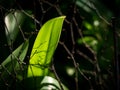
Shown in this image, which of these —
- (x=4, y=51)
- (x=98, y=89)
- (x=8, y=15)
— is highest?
(x=8, y=15)

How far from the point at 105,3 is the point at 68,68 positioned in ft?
1.55

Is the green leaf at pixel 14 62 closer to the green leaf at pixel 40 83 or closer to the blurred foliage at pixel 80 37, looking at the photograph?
the green leaf at pixel 40 83

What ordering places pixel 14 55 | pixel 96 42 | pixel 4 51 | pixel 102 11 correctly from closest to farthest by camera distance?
pixel 14 55, pixel 4 51, pixel 96 42, pixel 102 11

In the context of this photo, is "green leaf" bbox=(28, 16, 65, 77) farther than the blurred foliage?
No

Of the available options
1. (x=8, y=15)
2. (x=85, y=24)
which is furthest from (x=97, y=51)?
(x=8, y=15)

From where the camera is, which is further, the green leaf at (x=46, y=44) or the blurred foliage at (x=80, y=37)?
the blurred foliage at (x=80, y=37)

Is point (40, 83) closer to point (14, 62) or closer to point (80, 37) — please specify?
point (14, 62)

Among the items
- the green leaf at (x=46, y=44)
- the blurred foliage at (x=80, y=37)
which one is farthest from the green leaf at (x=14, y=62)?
the blurred foliage at (x=80, y=37)

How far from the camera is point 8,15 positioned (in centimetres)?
126

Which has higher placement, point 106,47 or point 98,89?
point 106,47

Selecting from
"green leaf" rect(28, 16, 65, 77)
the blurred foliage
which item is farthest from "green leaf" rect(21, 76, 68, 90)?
the blurred foliage

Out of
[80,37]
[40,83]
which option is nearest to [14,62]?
[40,83]

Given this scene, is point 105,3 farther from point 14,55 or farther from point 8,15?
point 14,55

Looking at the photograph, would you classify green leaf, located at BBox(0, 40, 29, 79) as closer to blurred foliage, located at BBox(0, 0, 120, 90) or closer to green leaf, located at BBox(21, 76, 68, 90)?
green leaf, located at BBox(21, 76, 68, 90)
